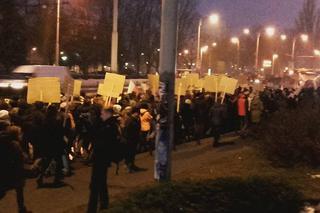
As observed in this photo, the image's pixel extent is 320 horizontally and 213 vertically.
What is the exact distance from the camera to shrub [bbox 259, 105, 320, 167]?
1403 cm

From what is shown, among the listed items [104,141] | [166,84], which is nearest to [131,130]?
[166,84]

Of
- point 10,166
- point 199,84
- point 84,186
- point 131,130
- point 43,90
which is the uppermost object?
point 199,84

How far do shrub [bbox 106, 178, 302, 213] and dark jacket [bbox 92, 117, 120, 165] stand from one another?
83.0 inches

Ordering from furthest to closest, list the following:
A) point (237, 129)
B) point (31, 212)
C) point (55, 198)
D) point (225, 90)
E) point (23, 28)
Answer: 1. point (23, 28)
2. point (237, 129)
3. point (225, 90)
4. point (55, 198)
5. point (31, 212)

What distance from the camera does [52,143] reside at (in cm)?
1176

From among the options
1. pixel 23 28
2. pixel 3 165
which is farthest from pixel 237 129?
pixel 23 28

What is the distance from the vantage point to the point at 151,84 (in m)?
21.0

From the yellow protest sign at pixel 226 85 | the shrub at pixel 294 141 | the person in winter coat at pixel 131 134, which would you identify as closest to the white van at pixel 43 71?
the yellow protest sign at pixel 226 85

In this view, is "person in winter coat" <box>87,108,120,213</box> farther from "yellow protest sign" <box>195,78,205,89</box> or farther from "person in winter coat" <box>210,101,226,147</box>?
"yellow protest sign" <box>195,78,205,89</box>

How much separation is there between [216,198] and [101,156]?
2813 mm

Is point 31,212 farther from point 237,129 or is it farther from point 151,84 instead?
point 237,129

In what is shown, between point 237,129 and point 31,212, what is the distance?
1401 centimetres

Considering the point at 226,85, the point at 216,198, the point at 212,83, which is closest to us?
the point at 216,198

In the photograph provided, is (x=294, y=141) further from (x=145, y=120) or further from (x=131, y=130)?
Result: (x=145, y=120)
